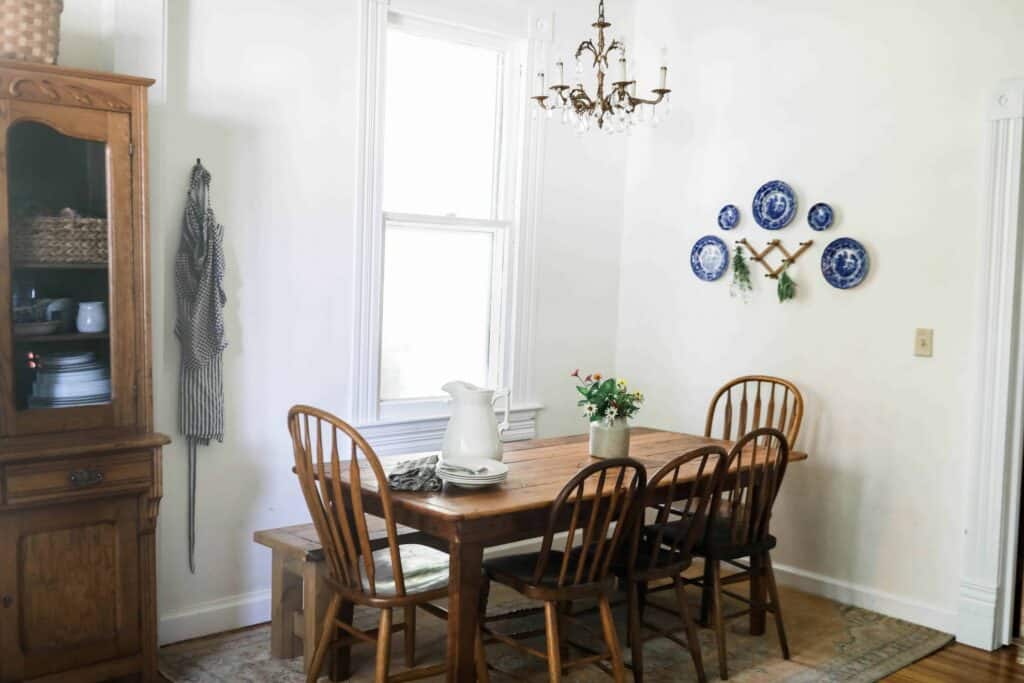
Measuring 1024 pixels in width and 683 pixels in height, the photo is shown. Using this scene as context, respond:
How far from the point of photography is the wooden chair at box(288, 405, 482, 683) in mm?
2719

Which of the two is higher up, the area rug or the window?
Answer: the window

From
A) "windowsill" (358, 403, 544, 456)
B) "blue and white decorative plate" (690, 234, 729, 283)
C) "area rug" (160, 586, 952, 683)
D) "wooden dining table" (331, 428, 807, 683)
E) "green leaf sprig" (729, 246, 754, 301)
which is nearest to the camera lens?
"wooden dining table" (331, 428, 807, 683)

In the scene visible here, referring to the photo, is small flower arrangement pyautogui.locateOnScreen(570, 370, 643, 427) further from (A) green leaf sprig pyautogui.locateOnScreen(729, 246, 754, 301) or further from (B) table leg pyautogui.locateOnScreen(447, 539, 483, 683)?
(A) green leaf sprig pyautogui.locateOnScreen(729, 246, 754, 301)

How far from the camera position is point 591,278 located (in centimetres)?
496

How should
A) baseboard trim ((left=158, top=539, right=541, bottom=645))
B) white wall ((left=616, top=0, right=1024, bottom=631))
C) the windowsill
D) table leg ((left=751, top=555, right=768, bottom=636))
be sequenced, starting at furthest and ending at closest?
the windowsill, white wall ((left=616, top=0, right=1024, bottom=631)), table leg ((left=751, top=555, right=768, bottom=636)), baseboard trim ((left=158, top=539, right=541, bottom=645))

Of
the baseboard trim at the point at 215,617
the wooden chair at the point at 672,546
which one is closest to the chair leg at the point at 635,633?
Answer: the wooden chair at the point at 672,546

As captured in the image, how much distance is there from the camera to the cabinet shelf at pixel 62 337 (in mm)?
2807

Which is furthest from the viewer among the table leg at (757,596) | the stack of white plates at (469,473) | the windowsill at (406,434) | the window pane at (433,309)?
the window pane at (433,309)

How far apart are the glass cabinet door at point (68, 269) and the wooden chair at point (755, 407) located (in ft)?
8.40

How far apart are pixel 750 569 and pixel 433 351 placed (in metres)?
1.65

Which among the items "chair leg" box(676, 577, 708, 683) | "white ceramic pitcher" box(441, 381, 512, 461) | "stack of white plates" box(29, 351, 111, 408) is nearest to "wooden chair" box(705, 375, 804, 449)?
"chair leg" box(676, 577, 708, 683)

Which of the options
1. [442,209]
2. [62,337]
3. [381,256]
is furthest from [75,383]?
[442,209]

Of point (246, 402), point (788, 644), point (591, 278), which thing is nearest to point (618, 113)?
point (591, 278)

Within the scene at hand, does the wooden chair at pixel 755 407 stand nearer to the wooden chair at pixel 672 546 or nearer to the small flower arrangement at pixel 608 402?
the wooden chair at pixel 672 546
